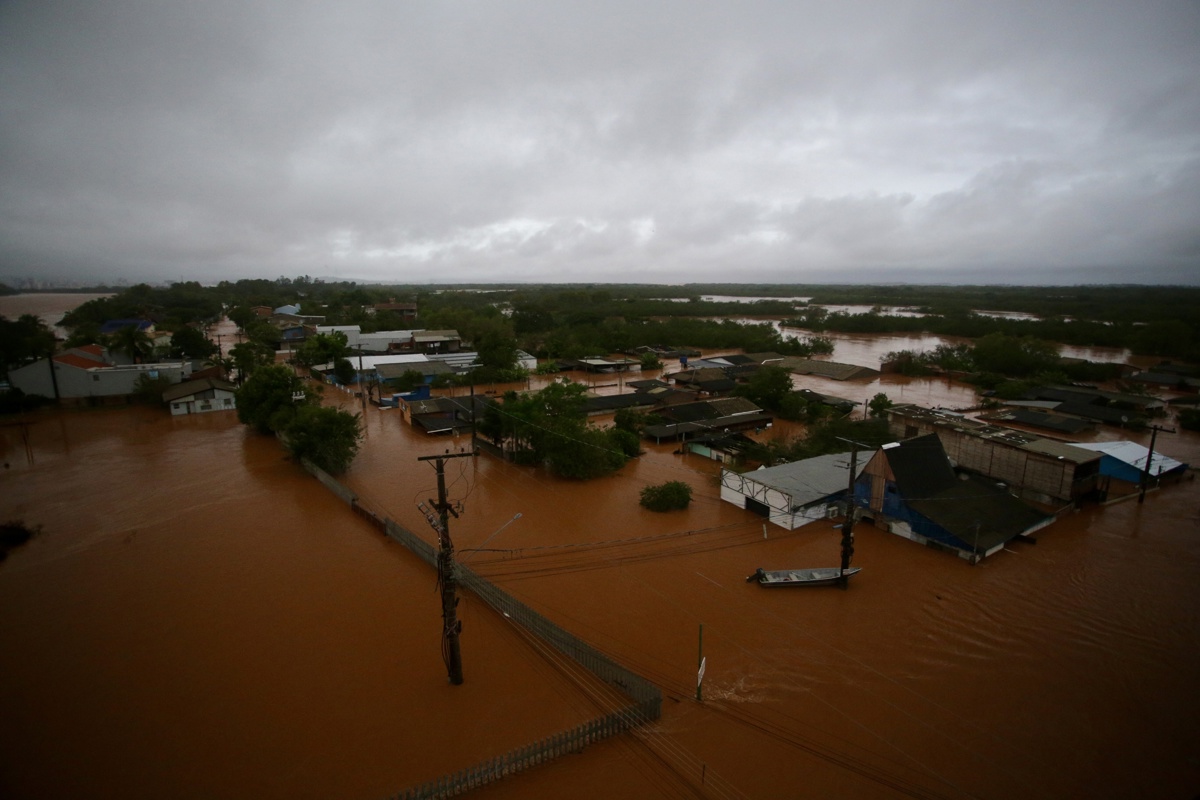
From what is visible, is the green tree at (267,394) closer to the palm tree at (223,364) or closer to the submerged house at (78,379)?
the submerged house at (78,379)

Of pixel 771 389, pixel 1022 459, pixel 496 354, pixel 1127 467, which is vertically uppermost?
pixel 496 354

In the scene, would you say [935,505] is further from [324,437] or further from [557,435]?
[324,437]

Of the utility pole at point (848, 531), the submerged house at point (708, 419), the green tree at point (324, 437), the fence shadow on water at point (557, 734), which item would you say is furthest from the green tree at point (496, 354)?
the utility pole at point (848, 531)

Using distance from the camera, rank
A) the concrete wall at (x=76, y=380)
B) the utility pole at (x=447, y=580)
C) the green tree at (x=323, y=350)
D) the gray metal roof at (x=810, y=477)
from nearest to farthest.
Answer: the utility pole at (x=447, y=580) < the gray metal roof at (x=810, y=477) < the concrete wall at (x=76, y=380) < the green tree at (x=323, y=350)

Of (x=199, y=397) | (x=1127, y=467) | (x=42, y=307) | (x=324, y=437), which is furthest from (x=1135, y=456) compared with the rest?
(x=42, y=307)

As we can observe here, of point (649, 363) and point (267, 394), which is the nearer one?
point (267, 394)

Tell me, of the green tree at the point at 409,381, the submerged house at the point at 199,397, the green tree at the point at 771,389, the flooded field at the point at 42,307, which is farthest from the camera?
the flooded field at the point at 42,307

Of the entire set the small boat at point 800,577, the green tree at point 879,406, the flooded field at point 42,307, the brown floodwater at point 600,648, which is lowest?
the brown floodwater at point 600,648
